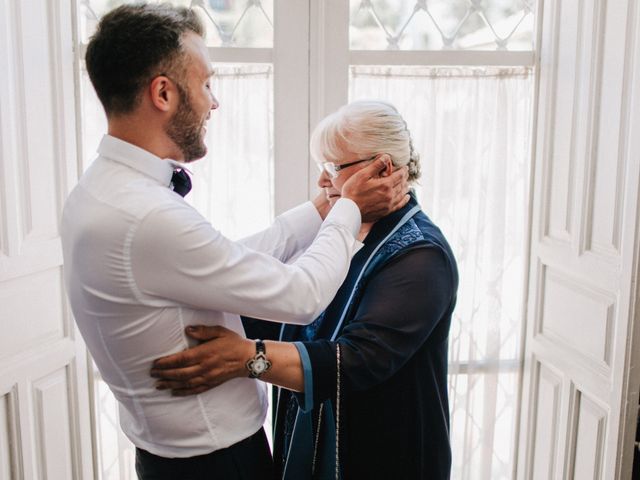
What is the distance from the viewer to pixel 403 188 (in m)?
1.53

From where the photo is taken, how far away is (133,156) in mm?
1171

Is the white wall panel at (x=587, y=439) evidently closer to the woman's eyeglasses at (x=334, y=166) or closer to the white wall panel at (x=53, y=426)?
the woman's eyeglasses at (x=334, y=166)

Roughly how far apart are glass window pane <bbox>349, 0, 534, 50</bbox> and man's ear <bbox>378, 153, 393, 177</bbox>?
0.98m

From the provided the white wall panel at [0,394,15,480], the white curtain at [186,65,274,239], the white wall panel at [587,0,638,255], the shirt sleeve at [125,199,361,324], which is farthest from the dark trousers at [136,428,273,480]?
the white wall panel at [587,0,638,255]

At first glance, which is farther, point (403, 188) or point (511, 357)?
point (511, 357)

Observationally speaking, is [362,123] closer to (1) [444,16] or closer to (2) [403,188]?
(2) [403,188]

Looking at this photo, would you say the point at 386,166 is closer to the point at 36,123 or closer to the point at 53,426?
the point at 36,123

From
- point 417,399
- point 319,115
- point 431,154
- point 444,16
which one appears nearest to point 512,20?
point 444,16

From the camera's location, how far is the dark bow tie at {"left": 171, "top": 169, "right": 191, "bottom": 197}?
131cm

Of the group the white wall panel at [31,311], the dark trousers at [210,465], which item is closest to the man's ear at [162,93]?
the dark trousers at [210,465]

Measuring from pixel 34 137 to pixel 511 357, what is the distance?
1.92m

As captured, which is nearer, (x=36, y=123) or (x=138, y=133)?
(x=138, y=133)

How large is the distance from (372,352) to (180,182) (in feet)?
1.78

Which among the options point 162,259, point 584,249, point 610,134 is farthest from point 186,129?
point 584,249
